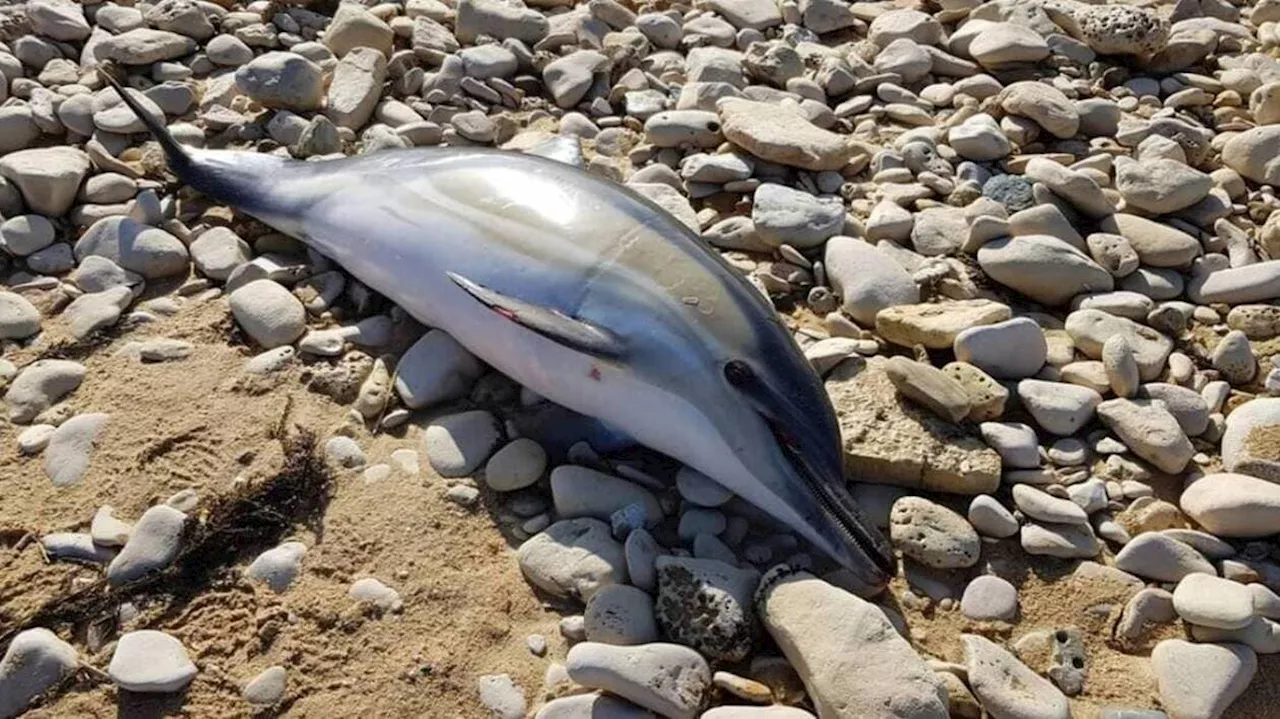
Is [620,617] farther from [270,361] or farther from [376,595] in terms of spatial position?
[270,361]

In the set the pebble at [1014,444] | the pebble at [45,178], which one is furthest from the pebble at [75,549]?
the pebble at [1014,444]

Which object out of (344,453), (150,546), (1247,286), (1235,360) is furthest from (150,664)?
(1247,286)

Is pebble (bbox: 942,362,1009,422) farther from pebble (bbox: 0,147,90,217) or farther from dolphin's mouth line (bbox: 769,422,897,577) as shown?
pebble (bbox: 0,147,90,217)

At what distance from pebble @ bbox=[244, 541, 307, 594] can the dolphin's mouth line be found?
5.02 feet

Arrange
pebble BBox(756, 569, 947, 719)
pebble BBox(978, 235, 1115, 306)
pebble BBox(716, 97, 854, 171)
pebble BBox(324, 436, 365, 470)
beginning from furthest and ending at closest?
1. pebble BBox(716, 97, 854, 171)
2. pebble BBox(978, 235, 1115, 306)
3. pebble BBox(324, 436, 365, 470)
4. pebble BBox(756, 569, 947, 719)

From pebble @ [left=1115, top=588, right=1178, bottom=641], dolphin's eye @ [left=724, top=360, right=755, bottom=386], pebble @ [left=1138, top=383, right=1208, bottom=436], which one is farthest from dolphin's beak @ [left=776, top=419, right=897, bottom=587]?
pebble @ [left=1138, top=383, right=1208, bottom=436]

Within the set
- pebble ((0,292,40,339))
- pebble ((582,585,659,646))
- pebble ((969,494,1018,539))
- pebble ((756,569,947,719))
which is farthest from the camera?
pebble ((0,292,40,339))

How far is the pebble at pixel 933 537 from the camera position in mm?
3689

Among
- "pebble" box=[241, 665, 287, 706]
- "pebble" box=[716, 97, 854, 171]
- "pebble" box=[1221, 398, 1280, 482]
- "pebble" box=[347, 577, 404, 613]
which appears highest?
"pebble" box=[716, 97, 854, 171]

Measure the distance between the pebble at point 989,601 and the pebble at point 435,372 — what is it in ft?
6.08

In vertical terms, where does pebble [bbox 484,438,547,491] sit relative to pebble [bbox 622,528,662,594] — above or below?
below

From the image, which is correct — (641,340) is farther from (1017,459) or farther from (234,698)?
(234,698)

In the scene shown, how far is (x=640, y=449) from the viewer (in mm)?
4039

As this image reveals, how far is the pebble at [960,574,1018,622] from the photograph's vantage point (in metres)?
3.60
